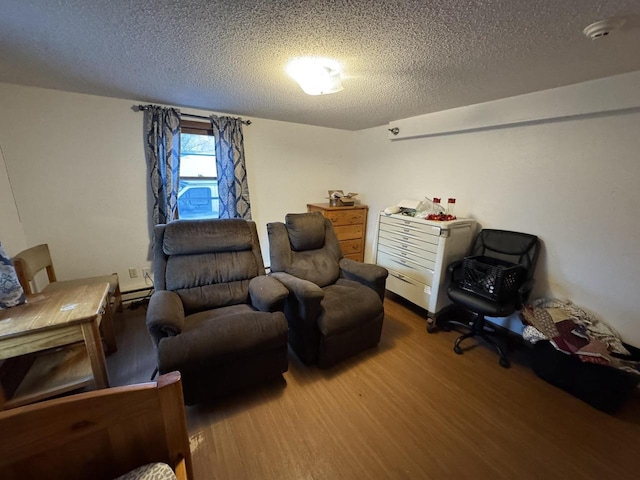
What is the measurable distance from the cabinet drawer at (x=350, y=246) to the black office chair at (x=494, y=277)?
149 cm

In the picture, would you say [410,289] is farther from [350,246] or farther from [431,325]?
[350,246]

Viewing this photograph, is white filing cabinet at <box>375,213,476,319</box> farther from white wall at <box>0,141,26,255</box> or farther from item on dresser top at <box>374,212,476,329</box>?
white wall at <box>0,141,26,255</box>

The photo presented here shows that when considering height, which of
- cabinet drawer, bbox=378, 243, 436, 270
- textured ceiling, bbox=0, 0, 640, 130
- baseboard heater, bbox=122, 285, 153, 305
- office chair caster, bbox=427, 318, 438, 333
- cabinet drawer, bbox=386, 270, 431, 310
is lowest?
office chair caster, bbox=427, 318, 438, 333

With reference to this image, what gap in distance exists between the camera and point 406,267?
260 centimetres

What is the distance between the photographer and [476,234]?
249 centimetres

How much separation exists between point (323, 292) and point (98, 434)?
4.50ft

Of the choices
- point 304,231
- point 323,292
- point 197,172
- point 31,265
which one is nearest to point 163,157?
point 197,172

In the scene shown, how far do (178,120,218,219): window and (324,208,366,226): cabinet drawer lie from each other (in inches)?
57.2

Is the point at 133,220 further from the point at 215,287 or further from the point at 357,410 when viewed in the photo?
the point at 357,410

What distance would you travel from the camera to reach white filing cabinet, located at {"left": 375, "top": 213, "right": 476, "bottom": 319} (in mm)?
2252

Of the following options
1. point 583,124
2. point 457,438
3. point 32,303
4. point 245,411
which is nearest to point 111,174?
point 32,303

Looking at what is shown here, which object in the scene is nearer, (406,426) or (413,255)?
(406,426)

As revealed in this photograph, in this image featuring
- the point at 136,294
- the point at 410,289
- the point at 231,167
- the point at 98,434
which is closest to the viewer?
the point at 98,434

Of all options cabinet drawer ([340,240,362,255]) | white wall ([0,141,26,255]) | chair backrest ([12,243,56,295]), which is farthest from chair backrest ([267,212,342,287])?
white wall ([0,141,26,255])
